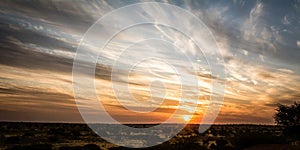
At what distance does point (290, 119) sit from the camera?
43031 mm

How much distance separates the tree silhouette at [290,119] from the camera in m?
41.4

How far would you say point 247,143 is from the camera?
37875 mm

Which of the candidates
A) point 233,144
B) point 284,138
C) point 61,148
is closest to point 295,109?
point 284,138

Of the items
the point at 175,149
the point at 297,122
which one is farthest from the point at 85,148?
the point at 297,122

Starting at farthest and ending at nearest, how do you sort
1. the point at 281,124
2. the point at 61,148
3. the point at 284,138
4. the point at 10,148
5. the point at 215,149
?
the point at 281,124 < the point at 284,138 < the point at 215,149 < the point at 61,148 < the point at 10,148

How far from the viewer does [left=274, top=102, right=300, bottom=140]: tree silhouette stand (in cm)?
4141

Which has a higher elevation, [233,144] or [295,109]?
[295,109]

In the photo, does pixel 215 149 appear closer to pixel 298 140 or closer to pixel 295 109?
pixel 298 140

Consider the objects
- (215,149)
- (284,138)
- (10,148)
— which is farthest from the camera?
(284,138)

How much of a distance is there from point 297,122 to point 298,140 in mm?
3439

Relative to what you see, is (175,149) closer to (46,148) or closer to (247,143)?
(247,143)

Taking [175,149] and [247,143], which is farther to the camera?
[247,143]

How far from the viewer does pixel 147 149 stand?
120ft

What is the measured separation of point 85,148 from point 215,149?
17.7 m
